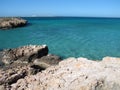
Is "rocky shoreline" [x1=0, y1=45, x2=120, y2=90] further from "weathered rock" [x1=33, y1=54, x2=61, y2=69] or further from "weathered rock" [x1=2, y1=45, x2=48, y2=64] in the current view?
"weathered rock" [x1=2, y1=45, x2=48, y2=64]

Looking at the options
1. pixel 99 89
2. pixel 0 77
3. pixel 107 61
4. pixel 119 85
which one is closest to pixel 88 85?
pixel 99 89

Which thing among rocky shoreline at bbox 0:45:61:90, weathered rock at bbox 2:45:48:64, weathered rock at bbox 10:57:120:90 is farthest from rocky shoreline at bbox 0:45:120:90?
weathered rock at bbox 2:45:48:64

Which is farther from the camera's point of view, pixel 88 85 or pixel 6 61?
pixel 6 61

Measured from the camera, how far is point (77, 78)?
8.45 m

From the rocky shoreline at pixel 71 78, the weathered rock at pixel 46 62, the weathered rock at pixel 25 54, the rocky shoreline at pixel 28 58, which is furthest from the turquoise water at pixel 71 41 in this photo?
the rocky shoreline at pixel 71 78

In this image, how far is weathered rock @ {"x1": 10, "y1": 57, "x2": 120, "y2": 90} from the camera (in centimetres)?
783

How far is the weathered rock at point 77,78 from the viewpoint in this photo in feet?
25.7

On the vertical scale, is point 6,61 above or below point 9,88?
below

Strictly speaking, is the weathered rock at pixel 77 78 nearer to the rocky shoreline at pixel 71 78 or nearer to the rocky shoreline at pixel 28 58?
the rocky shoreline at pixel 71 78

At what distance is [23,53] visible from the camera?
20.7 m

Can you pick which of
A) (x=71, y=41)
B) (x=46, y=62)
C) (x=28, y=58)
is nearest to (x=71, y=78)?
(x=46, y=62)

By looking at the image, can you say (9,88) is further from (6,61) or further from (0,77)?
(6,61)

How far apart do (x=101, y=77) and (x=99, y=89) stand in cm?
51

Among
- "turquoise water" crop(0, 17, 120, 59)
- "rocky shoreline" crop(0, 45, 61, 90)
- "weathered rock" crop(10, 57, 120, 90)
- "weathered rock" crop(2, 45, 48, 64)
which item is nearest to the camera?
"weathered rock" crop(10, 57, 120, 90)
